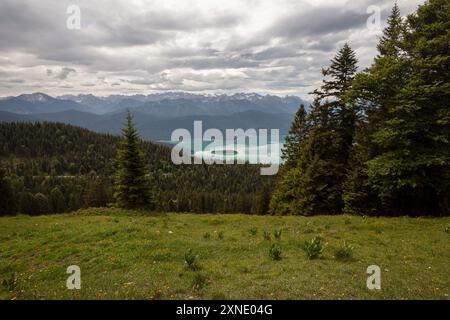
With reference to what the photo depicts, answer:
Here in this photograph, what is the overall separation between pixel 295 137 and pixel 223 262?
105 ft

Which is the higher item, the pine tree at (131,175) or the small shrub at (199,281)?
the pine tree at (131,175)

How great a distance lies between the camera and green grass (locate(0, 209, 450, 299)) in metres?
10.3

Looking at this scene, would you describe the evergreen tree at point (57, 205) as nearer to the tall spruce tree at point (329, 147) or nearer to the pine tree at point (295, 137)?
the pine tree at point (295, 137)

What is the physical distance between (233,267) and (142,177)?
2288 centimetres

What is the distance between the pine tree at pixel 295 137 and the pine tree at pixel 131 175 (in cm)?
2145

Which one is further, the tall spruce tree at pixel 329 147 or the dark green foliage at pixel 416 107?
the tall spruce tree at pixel 329 147

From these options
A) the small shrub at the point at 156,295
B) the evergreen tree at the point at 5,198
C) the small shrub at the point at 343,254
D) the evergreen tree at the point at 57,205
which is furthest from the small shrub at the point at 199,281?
the evergreen tree at the point at 57,205

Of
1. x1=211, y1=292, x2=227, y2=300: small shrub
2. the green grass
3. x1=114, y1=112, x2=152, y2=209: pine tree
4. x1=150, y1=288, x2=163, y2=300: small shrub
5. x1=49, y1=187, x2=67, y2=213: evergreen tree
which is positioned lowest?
x1=49, y1=187, x2=67, y2=213: evergreen tree

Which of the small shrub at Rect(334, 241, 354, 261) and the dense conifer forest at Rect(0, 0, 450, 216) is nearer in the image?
the small shrub at Rect(334, 241, 354, 261)

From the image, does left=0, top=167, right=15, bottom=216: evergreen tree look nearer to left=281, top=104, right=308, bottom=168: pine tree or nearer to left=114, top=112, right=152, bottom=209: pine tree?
left=114, top=112, right=152, bottom=209: pine tree

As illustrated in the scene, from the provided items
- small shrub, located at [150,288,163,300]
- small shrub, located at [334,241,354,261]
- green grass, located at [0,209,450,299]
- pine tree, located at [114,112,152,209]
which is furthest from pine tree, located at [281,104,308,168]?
small shrub, located at [150,288,163,300]

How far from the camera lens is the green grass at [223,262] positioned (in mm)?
10312

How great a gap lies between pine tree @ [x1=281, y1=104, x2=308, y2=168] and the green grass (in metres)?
21.2

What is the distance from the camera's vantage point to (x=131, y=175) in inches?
1305
